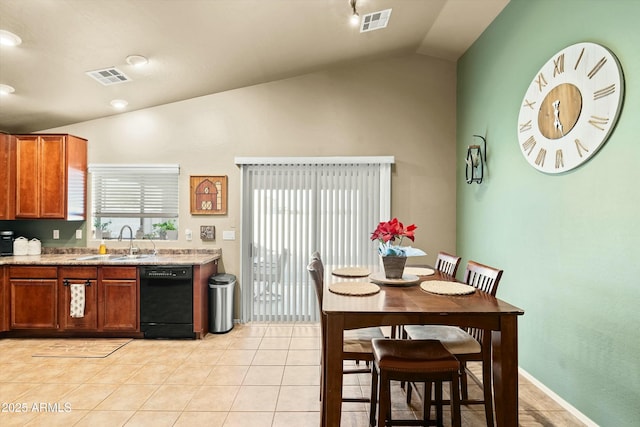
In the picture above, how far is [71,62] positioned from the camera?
312cm

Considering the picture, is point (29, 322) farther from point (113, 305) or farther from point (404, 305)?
point (404, 305)

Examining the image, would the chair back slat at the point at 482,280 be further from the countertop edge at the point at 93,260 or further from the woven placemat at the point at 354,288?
the countertop edge at the point at 93,260

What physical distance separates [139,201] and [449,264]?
3717 millimetres

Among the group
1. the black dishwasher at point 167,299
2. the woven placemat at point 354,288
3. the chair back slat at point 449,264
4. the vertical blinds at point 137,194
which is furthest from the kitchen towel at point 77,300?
the chair back slat at point 449,264

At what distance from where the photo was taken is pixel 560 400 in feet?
8.28

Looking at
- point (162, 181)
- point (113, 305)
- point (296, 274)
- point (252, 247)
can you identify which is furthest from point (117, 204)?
point (296, 274)

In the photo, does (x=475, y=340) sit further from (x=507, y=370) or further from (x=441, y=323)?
(x=441, y=323)

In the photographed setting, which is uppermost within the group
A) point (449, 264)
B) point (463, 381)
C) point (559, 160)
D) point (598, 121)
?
point (598, 121)

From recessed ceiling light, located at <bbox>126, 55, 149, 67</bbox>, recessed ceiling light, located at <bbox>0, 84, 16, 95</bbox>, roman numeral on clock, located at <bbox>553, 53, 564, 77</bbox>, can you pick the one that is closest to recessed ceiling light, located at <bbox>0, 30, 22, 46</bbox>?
recessed ceiling light, located at <bbox>126, 55, 149, 67</bbox>

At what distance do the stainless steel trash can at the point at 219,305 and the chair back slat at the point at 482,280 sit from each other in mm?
2644

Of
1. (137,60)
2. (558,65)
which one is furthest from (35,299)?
(558,65)

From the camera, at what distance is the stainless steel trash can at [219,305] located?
4.05m

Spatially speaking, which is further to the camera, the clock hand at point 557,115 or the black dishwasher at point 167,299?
the black dishwasher at point 167,299

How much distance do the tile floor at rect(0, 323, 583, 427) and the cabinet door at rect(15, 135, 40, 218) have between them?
145 centimetres
